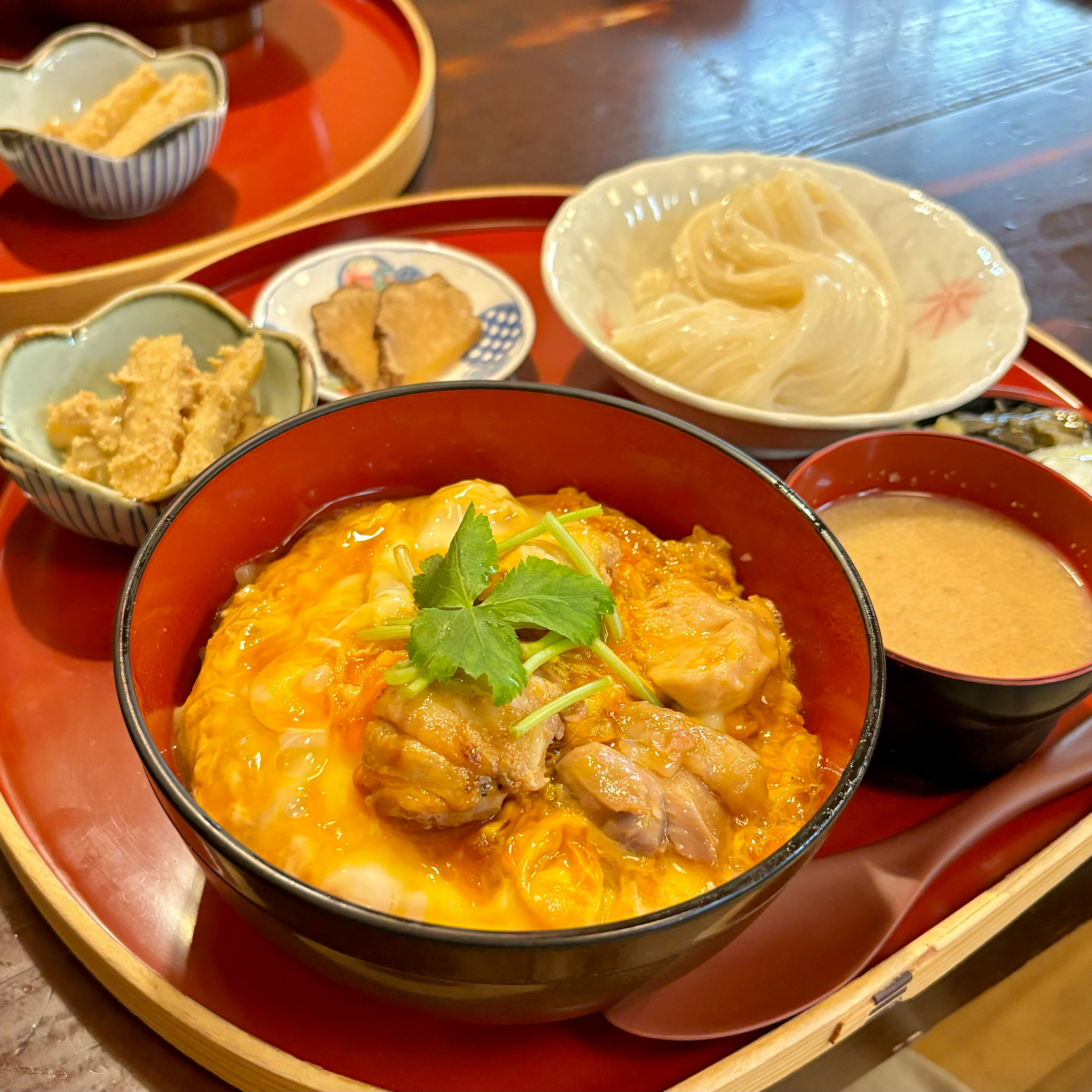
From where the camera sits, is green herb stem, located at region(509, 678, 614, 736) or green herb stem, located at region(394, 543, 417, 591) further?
green herb stem, located at region(394, 543, 417, 591)

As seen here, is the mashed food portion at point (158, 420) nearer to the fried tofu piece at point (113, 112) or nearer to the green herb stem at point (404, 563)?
the green herb stem at point (404, 563)

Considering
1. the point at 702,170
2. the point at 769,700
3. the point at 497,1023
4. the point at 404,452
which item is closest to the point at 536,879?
the point at 497,1023

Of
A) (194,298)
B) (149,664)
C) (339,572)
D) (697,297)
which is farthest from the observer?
(697,297)

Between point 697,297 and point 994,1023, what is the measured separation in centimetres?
147

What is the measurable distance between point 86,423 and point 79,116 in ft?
4.32

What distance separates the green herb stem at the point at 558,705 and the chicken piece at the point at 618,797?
5cm

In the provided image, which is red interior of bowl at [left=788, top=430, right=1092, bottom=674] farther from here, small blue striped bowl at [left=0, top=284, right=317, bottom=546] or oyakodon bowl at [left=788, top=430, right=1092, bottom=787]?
small blue striped bowl at [left=0, top=284, right=317, bottom=546]

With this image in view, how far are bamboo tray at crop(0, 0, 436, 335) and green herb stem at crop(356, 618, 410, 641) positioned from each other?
53.2 inches

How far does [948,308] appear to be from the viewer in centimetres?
198

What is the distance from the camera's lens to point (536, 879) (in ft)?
3.25

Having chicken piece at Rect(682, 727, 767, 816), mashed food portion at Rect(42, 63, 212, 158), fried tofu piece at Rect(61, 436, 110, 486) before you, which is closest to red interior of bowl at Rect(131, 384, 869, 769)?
chicken piece at Rect(682, 727, 767, 816)

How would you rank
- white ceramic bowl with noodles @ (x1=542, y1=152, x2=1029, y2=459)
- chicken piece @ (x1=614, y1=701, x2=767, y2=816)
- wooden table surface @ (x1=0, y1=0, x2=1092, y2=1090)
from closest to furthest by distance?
chicken piece @ (x1=614, y1=701, x2=767, y2=816) → white ceramic bowl with noodles @ (x1=542, y1=152, x2=1029, y2=459) → wooden table surface @ (x1=0, y1=0, x2=1092, y2=1090)

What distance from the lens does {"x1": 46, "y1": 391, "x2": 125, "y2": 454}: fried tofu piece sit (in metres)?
1.63

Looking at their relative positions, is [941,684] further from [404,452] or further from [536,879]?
[404,452]
